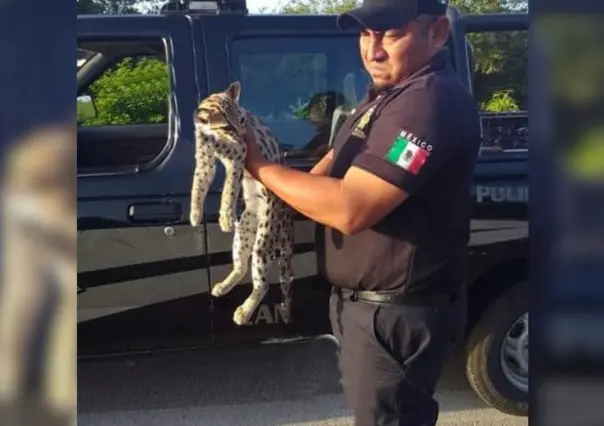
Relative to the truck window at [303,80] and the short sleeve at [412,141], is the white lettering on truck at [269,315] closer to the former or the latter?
the truck window at [303,80]

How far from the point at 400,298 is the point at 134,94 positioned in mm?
1672

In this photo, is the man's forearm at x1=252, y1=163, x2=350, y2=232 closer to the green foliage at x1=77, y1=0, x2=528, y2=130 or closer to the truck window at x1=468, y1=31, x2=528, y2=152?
the green foliage at x1=77, y1=0, x2=528, y2=130

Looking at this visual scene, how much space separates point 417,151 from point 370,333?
1.58ft

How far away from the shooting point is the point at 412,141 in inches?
82.7

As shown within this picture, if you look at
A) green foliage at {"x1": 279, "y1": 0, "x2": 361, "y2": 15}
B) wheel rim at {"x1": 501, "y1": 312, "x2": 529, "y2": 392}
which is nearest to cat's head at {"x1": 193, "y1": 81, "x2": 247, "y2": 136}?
green foliage at {"x1": 279, "y1": 0, "x2": 361, "y2": 15}

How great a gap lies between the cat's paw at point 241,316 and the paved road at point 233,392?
44 centimetres

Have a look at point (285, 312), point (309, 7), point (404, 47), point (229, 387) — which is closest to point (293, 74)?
point (309, 7)

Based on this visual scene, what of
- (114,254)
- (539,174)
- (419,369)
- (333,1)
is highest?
(333,1)

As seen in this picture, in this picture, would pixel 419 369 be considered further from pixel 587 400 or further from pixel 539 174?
pixel 539 174

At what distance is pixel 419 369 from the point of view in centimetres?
232

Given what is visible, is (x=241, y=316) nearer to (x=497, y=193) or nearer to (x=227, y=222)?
(x=227, y=222)

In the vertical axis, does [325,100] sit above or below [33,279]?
above

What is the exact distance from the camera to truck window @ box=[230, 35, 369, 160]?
338 centimetres

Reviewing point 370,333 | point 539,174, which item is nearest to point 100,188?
point 370,333
